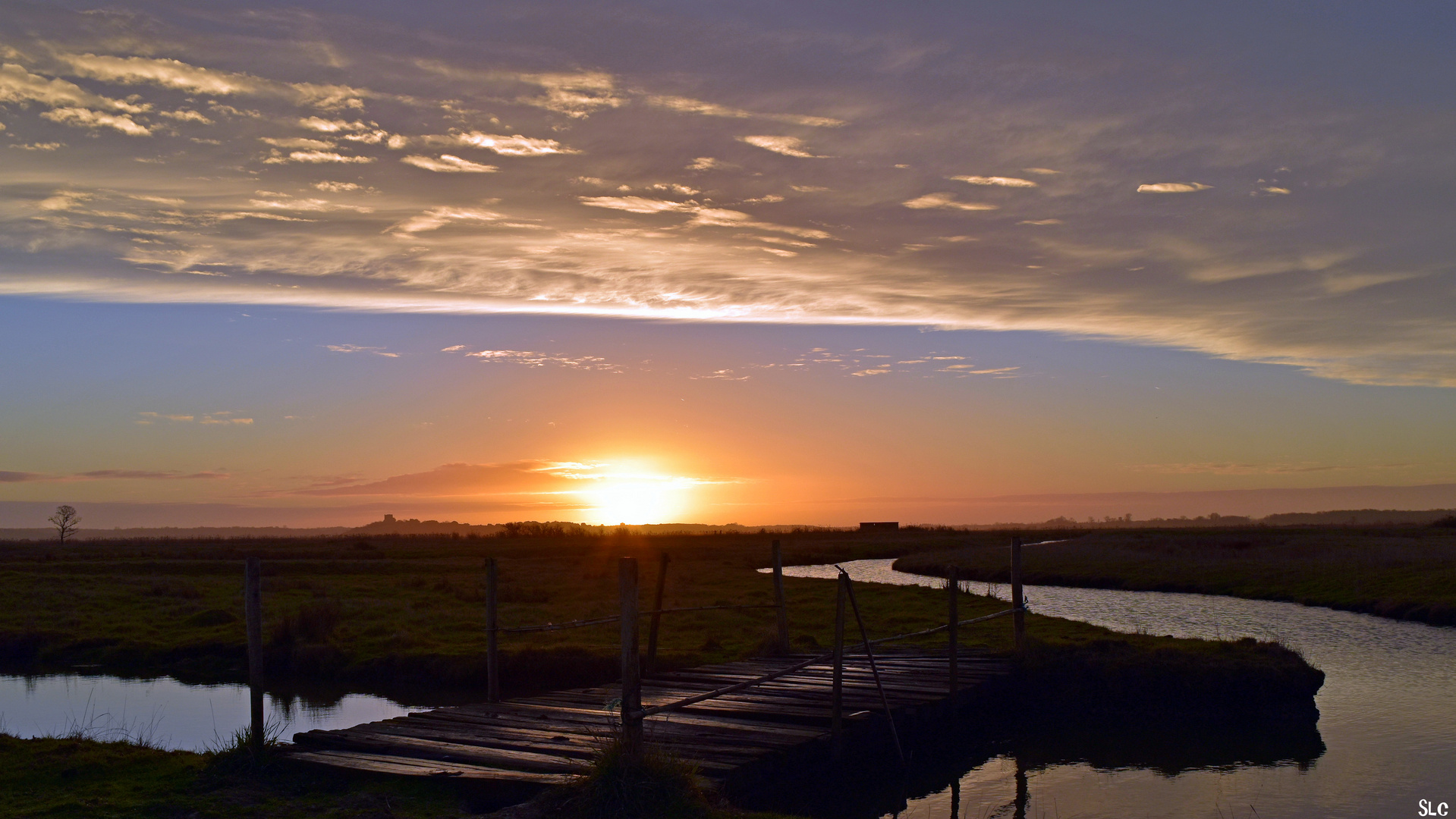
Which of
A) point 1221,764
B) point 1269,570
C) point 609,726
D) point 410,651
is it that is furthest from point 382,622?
point 1269,570

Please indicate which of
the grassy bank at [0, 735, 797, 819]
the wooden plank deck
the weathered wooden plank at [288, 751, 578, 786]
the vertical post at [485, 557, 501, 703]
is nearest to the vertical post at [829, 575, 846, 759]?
the wooden plank deck

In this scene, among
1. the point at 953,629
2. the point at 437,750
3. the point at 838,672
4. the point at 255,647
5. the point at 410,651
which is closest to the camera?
the point at 437,750

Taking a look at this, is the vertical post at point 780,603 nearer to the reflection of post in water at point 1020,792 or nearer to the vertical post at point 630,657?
the reflection of post in water at point 1020,792

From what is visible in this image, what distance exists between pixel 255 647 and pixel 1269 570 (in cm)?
4586

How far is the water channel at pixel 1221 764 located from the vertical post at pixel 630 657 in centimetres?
507

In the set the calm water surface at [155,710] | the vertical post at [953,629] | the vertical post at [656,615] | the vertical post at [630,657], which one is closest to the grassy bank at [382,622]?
the calm water surface at [155,710]

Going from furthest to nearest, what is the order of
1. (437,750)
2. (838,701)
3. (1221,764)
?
(1221,764) < (838,701) < (437,750)

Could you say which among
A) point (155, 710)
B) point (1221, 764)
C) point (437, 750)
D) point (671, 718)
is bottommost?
point (155, 710)

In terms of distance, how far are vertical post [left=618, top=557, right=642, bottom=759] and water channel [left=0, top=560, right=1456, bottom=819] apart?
5071 millimetres

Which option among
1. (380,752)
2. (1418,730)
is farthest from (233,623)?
(1418,730)

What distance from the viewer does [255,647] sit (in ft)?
38.4

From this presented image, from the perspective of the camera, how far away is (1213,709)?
17.8 m

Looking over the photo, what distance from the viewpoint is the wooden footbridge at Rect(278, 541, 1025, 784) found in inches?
414

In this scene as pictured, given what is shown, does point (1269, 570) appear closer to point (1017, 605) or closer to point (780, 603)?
point (1017, 605)
